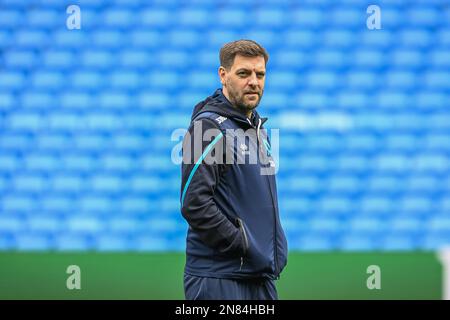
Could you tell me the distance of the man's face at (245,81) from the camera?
2.69m

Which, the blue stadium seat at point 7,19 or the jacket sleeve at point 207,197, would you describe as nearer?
the jacket sleeve at point 207,197

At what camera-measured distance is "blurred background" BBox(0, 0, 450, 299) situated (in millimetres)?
4734

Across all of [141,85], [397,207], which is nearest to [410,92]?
[397,207]

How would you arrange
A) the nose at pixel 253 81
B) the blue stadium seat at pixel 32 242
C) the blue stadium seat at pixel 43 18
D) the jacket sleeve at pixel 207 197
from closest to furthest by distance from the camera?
1. the jacket sleeve at pixel 207 197
2. the nose at pixel 253 81
3. the blue stadium seat at pixel 32 242
4. the blue stadium seat at pixel 43 18

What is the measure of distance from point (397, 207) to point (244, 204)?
230 cm

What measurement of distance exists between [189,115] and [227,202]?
219 centimetres

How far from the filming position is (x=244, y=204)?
2645 mm

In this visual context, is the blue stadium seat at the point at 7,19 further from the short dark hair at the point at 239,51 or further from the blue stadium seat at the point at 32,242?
the short dark hair at the point at 239,51

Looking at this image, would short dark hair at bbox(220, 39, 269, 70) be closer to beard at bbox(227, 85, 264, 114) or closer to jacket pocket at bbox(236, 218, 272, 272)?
beard at bbox(227, 85, 264, 114)

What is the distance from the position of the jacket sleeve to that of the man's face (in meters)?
0.15

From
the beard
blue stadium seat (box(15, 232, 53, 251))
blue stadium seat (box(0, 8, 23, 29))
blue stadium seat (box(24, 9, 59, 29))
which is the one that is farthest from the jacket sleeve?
blue stadium seat (box(0, 8, 23, 29))

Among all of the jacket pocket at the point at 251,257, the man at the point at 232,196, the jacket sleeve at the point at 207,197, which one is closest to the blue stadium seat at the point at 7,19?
the man at the point at 232,196

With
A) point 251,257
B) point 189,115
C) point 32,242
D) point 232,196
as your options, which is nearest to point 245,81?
point 232,196

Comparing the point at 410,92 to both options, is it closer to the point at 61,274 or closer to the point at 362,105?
the point at 362,105
